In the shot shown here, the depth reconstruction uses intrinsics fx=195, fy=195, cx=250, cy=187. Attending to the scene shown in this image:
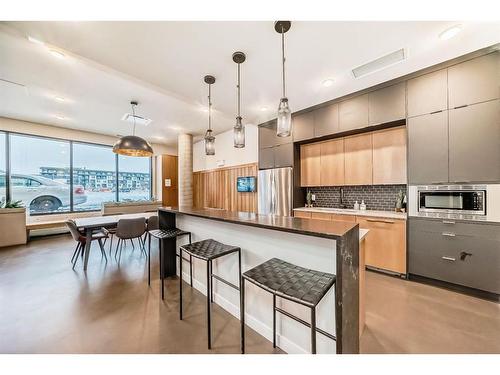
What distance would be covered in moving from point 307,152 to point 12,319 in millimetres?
4607

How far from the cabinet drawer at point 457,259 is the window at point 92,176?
8.06m

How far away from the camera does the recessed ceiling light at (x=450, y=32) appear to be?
190 cm

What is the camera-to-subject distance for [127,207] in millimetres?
6109

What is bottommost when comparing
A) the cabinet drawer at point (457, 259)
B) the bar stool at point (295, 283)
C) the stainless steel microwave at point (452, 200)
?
the cabinet drawer at point (457, 259)

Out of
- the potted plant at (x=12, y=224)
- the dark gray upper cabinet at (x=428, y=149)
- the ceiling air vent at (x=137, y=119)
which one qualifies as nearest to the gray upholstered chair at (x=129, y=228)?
the ceiling air vent at (x=137, y=119)

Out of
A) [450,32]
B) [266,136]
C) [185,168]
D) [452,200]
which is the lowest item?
[452,200]

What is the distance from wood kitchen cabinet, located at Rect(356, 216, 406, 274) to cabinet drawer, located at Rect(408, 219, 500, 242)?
0.55 ft

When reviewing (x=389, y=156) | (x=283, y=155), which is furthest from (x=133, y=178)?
(x=389, y=156)

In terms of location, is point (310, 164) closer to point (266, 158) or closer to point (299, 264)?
point (266, 158)

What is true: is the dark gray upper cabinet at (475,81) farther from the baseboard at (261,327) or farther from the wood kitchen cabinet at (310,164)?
the baseboard at (261,327)

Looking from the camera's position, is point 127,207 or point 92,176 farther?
point 92,176

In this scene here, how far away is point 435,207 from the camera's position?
2.53 metres

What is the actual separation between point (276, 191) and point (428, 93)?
2775mm
